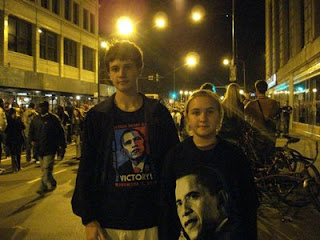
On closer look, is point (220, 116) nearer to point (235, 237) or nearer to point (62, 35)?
point (235, 237)

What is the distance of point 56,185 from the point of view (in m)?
8.71

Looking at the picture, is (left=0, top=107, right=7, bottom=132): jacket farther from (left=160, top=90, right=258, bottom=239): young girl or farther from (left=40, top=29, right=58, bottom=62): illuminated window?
(left=40, top=29, right=58, bottom=62): illuminated window

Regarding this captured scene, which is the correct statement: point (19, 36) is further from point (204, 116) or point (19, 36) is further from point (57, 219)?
point (204, 116)

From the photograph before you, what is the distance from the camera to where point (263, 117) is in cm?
677

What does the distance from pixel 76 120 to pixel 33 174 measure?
505cm

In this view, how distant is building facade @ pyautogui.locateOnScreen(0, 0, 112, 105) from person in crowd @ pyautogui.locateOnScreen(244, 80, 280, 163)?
15.3 m

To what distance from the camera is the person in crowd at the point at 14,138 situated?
1066cm

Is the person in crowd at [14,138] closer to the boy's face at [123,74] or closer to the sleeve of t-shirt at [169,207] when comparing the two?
Answer: the boy's face at [123,74]

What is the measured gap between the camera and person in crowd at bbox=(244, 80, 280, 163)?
6770mm

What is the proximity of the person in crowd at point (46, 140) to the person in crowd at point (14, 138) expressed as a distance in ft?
7.91

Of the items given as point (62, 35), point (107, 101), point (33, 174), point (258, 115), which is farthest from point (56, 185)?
point (62, 35)

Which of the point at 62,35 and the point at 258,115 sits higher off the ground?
the point at 62,35

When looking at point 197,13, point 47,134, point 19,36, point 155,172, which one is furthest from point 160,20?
point 155,172

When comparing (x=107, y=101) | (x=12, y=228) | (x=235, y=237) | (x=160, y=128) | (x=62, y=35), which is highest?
(x=62, y=35)
